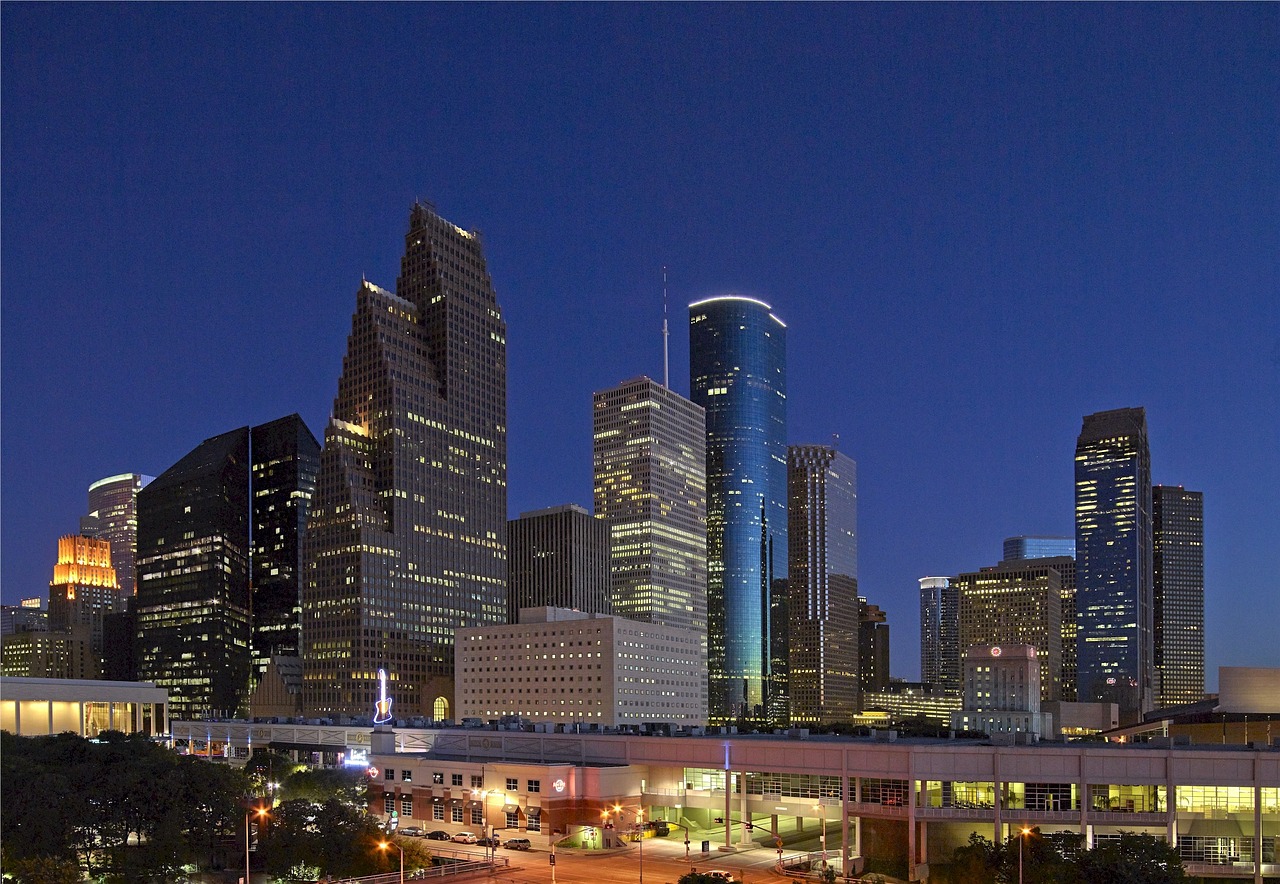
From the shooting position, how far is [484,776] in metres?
108

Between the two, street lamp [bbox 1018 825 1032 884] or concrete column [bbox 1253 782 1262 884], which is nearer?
street lamp [bbox 1018 825 1032 884]

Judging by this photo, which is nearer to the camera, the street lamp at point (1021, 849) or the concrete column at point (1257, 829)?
the street lamp at point (1021, 849)

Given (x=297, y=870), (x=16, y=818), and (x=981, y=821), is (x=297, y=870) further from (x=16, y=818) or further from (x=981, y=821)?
(x=981, y=821)

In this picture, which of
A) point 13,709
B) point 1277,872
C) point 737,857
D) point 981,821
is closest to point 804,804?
point 737,857

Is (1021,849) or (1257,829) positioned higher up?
(1021,849)

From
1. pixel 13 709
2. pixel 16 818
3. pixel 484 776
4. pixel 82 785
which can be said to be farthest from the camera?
pixel 13 709

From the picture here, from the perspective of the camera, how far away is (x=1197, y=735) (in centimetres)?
15012

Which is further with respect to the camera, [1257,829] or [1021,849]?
[1257,829]

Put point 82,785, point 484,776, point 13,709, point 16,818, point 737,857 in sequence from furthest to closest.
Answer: point 13,709 < point 484,776 < point 737,857 < point 82,785 < point 16,818

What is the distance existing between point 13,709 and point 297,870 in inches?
3115

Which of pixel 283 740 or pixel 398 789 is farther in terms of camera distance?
pixel 283 740

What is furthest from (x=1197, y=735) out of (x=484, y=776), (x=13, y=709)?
(x=13, y=709)

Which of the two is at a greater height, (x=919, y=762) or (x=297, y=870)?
(x=919, y=762)

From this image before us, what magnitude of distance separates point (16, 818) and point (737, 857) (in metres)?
51.2
